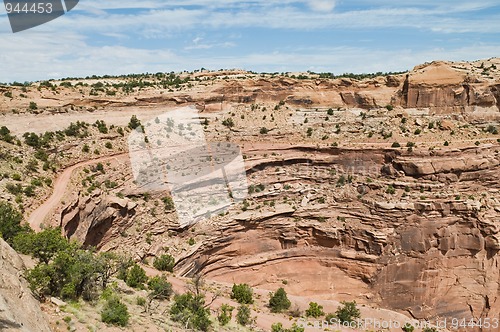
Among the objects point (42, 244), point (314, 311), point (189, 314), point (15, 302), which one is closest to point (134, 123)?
point (42, 244)

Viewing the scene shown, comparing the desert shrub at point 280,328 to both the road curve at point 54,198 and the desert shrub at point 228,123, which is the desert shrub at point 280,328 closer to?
the road curve at point 54,198

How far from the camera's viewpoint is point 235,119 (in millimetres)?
35062

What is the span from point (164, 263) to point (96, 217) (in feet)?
14.5

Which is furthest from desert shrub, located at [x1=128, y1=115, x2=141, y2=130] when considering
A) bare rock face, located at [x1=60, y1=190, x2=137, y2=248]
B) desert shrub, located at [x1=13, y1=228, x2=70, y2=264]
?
desert shrub, located at [x1=13, y1=228, x2=70, y2=264]

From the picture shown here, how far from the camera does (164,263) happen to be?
69.1 feet

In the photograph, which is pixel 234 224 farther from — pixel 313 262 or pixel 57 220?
pixel 57 220

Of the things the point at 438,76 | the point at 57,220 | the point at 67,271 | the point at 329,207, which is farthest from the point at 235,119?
the point at 67,271

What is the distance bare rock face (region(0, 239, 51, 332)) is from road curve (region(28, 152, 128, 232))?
556cm

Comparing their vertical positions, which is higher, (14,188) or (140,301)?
(14,188)

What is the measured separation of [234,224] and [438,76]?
23.1m

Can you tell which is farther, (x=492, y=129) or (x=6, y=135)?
(x=492, y=129)

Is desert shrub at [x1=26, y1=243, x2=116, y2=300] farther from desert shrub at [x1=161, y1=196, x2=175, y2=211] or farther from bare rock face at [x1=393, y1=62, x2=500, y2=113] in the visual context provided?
bare rock face at [x1=393, y1=62, x2=500, y2=113]

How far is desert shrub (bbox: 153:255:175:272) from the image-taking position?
21.0m

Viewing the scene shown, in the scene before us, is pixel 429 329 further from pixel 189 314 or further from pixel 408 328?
pixel 189 314
